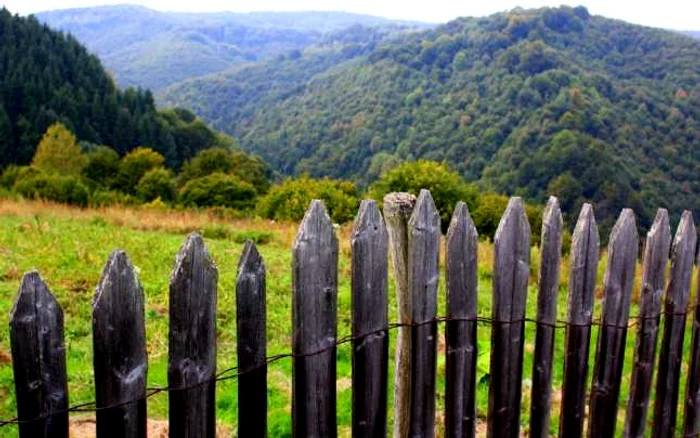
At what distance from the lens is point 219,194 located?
34844 mm

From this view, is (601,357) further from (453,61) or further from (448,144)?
(453,61)

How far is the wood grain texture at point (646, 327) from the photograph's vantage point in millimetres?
2959

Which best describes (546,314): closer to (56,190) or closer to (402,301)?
(402,301)

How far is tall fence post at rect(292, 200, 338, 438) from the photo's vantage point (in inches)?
81.4

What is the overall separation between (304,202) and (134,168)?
2629 cm

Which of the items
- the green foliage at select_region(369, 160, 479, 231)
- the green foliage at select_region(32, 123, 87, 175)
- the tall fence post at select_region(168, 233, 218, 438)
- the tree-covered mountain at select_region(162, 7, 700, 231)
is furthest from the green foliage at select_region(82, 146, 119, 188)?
the tall fence post at select_region(168, 233, 218, 438)

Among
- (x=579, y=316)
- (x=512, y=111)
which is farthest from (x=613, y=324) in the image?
(x=512, y=111)

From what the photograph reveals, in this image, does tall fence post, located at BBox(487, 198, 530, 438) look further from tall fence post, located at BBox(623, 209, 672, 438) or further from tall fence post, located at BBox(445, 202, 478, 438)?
tall fence post, located at BBox(623, 209, 672, 438)

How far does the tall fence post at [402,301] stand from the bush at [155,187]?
36082 mm

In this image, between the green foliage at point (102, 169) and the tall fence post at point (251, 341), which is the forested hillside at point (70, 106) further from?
the tall fence post at point (251, 341)

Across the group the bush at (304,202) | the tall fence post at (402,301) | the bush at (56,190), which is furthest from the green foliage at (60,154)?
the tall fence post at (402,301)

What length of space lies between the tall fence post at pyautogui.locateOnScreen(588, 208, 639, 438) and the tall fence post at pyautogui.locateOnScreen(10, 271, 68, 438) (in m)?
2.20

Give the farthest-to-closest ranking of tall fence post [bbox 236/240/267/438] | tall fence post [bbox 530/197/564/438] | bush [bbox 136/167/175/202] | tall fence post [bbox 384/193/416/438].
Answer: bush [bbox 136/167/175/202] → tall fence post [bbox 530/197/564/438] → tall fence post [bbox 384/193/416/438] → tall fence post [bbox 236/240/267/438]

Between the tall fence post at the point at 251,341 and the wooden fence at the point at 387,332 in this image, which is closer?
the wooden fence at the point at 387,332
